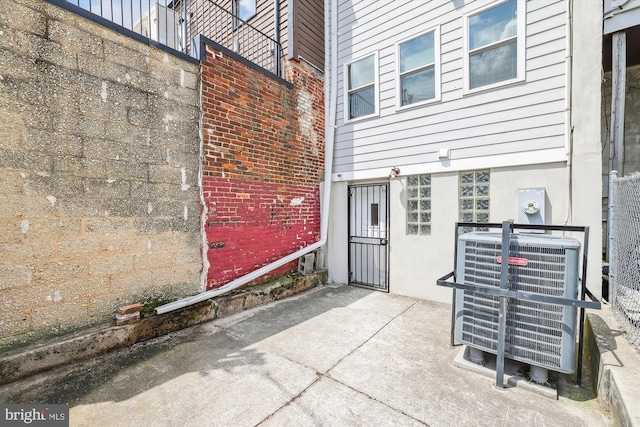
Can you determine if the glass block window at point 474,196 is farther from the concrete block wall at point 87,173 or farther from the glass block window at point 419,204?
the concrete block wall at point 87,173

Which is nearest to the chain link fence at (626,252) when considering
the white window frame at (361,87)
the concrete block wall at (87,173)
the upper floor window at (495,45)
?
the upper floor window at (495,45)

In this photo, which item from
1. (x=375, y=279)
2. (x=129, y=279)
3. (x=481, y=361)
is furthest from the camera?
(x=375, y=279)

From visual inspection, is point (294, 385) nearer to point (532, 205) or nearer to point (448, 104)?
point (532, 205)

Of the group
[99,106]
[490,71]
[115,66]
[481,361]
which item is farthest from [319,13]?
[481,361]

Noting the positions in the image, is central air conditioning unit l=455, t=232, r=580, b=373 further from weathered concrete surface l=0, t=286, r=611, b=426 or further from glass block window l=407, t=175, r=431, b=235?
glass block window l=407, t=175, r=431, b=235

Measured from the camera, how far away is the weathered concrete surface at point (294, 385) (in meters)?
2.22

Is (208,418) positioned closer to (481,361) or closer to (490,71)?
(481,361)

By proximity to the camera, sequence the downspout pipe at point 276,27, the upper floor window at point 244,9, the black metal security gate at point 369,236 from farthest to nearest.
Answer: the upper floor window at point 244,9 < the downspout pipe at point 276,27 < the black metal security gate at point 369,236

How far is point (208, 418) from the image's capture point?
2.21m

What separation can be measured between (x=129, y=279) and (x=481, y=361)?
4.07 meters

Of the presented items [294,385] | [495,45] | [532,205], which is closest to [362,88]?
[495,45]

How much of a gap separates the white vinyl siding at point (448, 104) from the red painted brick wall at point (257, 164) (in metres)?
0.81

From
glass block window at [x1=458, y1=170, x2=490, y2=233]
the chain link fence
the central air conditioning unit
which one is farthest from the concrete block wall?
the chain link fence

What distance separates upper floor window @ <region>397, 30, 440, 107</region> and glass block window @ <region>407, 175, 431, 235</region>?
1.42 m
